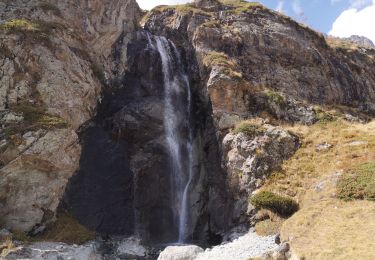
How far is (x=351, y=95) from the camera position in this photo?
154 feet

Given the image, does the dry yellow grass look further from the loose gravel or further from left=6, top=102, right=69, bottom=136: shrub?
left=6, top=102, right=69, bottom=136: shrub

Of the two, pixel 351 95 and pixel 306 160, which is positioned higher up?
pixel 351 95

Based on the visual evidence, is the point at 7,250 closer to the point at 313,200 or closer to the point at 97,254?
the point at 97,254

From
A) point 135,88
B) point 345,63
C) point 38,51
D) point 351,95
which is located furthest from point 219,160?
point 345,63

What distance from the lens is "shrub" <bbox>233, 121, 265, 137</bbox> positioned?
1204 inches

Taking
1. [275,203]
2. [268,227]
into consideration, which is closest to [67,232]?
[268,227]

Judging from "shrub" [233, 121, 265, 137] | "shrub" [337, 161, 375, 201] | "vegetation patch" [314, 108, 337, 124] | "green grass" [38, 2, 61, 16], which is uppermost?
"green grass" [38, 2, 61, 16]

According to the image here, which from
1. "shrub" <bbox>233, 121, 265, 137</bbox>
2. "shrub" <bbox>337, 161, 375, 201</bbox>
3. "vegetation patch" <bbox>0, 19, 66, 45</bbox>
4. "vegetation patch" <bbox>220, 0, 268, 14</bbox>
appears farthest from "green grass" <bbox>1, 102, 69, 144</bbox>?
"vegetation patch" <bbox>220, 0, 268, 14</bbox>

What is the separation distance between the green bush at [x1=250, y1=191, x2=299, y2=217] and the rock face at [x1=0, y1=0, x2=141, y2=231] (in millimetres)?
12826

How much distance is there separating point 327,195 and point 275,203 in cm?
313

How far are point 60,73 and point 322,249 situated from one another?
23.2m

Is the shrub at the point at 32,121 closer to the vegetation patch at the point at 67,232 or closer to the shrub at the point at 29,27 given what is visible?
the vegetation patch at the point at 67,232

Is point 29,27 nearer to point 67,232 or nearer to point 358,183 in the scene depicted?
point 67,232

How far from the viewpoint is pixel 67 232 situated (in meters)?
25.3
